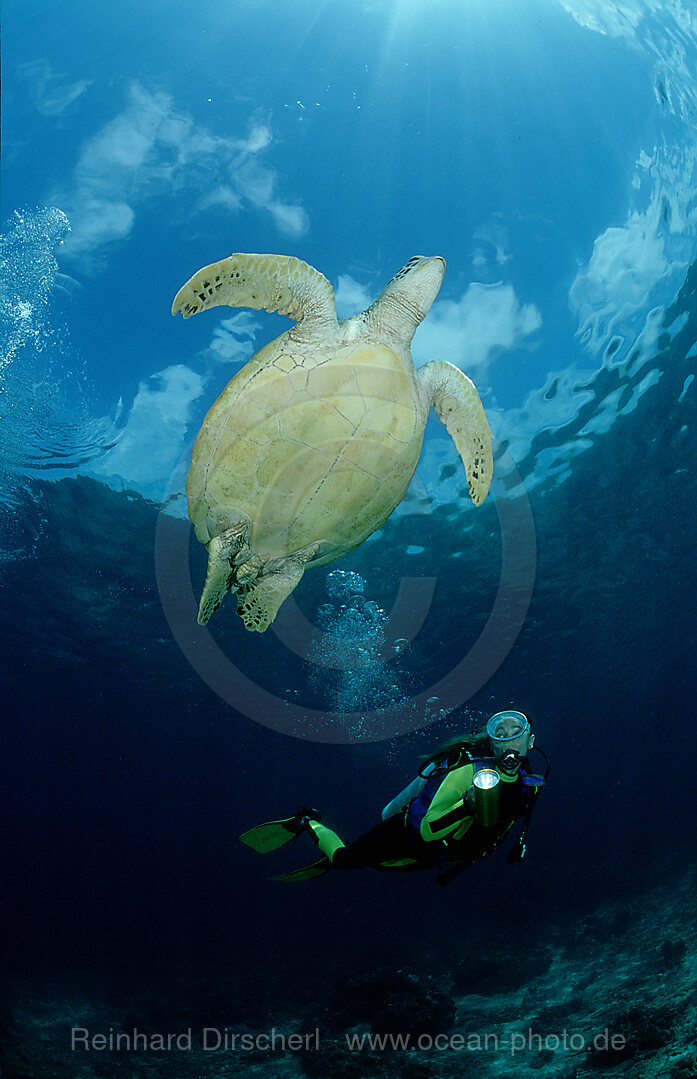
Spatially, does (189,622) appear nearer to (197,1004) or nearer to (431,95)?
(197,1004)

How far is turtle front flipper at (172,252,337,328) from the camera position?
3.74 metres

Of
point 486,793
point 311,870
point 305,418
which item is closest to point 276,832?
point 311,870

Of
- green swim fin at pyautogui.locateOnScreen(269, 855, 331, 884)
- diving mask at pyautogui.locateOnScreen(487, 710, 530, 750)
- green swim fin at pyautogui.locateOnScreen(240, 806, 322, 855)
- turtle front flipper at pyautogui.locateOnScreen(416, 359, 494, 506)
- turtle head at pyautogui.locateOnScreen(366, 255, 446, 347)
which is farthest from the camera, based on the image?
green swim fin at pyautogui.locateOnScreen(240, 806, 322, 855)

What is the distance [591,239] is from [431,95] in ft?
10.4

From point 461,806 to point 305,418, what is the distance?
9.71 ft

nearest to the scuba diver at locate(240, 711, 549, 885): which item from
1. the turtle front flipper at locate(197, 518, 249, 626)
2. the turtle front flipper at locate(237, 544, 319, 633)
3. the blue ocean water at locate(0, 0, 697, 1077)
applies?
the turtle front flipper at locate(237, 544, 319, 633)

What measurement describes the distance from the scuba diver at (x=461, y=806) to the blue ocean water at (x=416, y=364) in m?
5.72

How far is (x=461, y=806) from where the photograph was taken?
3.58m

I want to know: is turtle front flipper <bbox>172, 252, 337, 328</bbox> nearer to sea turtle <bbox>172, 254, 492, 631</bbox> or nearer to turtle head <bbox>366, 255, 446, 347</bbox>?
sea turtle <bbox>172, 254, 492, 631</bbox>

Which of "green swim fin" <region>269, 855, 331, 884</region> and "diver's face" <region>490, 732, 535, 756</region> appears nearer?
"diver's face" <region>490, 732, 535, 756</region>

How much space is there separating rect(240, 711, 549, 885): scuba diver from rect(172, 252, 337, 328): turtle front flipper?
3389mm

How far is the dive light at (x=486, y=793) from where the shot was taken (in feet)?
11.1

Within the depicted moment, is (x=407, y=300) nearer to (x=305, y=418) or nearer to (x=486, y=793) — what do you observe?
(x=305, y=418)

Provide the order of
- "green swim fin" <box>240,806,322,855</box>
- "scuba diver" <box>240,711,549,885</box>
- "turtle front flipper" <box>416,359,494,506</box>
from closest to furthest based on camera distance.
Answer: "scuba diver" <box>240,711,549,885</box>
"turtle front flipper" <box>416,359,494,506</box>
"green swim fin" <box>240,806,322,855</box>
